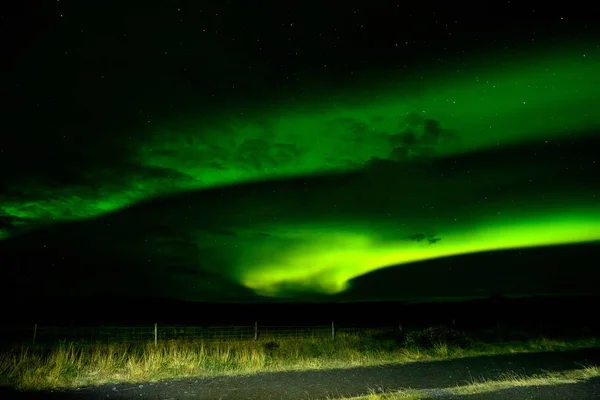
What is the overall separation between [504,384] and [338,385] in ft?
16.2

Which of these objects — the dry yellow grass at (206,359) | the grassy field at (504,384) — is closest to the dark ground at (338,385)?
the grassy field at (504,384)

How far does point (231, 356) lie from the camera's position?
657 inches

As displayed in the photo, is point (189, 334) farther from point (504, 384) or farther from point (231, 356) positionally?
point (504, 384)

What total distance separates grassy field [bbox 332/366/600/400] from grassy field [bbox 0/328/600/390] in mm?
5518

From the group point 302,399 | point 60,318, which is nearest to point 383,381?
point 302,399

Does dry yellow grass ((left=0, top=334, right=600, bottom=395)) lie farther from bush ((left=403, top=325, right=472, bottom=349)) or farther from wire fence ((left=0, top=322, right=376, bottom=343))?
wire fence ((left=0, top=322, right=376, bottom=343))

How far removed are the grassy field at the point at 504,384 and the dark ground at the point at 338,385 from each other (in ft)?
1.21

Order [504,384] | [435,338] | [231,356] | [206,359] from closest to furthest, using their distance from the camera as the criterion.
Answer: [504,384]
[206,359]
[231,356]
[435,338]

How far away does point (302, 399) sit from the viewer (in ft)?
34.8

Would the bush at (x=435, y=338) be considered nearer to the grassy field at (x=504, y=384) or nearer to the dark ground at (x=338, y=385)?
the dark ground at (x=338, y=385)

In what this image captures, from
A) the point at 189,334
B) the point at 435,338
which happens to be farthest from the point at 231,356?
the point at 435,338

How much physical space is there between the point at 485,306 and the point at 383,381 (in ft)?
112

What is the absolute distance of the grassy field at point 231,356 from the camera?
12828 mm

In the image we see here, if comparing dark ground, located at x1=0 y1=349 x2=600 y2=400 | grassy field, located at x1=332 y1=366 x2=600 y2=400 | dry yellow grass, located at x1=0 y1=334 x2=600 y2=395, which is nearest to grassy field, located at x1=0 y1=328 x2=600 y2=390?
dry yellow grass, located at x1=0 y1=334 x2=600 y2=395
